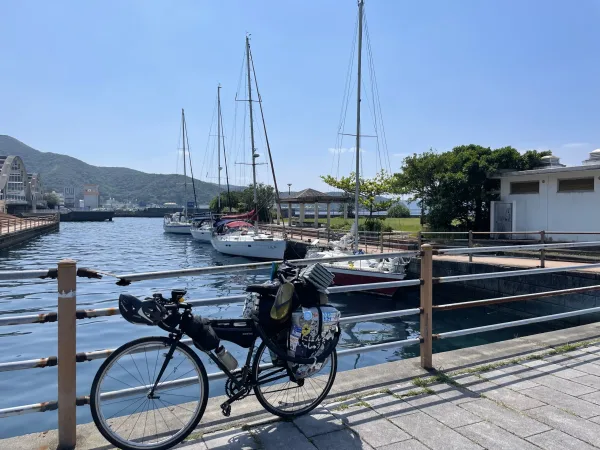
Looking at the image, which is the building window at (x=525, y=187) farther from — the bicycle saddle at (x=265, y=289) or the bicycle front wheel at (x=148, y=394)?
the bicycle front wheel at (x=148, y=394)

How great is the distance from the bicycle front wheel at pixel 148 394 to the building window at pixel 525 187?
70.0ft

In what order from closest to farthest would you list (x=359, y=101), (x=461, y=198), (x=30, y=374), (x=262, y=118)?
(x=30, y=374) → (x=359, y=101) → (x=461, y=198) → (x=262, y=118)

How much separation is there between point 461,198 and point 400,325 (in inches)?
512

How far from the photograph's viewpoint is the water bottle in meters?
2.80

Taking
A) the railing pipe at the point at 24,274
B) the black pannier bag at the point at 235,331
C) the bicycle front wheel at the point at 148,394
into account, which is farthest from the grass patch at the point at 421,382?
the railing pipe at the point at 24,274

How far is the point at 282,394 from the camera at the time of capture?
10.3ft

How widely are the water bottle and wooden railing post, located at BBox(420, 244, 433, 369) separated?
1832 millimetres

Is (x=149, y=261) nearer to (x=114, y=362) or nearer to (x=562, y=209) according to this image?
(x=562, y=209)

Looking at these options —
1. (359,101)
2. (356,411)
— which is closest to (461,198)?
(359,101)

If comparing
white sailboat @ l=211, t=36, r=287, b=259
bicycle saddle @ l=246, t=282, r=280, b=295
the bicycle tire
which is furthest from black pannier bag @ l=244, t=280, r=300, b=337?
white sailboat @ l=211, t=36, r=287, b=259

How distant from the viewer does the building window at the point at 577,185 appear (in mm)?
18891

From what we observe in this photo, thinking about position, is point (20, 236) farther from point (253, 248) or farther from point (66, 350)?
point (66, 350)

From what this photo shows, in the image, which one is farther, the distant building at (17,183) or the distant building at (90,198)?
the distant building at (90,198)

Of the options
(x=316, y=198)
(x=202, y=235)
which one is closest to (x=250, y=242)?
(x=316, y=198)
